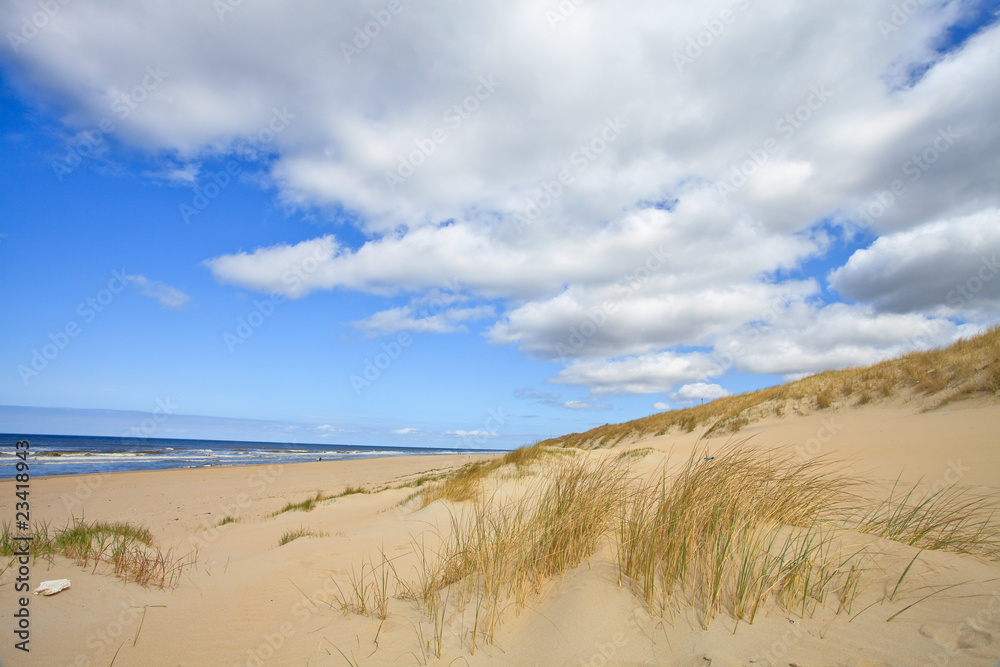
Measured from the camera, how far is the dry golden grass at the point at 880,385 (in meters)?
10.4

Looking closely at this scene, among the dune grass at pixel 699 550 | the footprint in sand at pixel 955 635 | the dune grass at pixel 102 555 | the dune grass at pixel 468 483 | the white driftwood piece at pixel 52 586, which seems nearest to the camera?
the footprint in sand at pixel 955 635

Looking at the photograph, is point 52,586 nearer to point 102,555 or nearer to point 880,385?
point 102,555

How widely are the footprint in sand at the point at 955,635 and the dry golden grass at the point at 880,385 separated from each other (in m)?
10.0

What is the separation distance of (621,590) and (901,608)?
61.1 inches

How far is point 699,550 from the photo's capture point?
10.7 ft

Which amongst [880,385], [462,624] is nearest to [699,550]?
[462,624]

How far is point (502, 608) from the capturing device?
3.30m

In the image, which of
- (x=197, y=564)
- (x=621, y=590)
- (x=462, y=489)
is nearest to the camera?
(x=621, y=590)

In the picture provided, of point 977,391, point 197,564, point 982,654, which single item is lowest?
point 197,564

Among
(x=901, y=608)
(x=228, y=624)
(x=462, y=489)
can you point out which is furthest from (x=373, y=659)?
(x=462, y=489)

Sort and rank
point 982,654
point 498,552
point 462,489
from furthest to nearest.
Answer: point 462,489
point 498,552
point 982,654

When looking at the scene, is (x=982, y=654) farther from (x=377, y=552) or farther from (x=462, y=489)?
(x=462, y=489)

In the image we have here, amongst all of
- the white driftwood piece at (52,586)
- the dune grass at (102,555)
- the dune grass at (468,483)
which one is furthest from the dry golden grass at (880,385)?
the white driftwood piece at (52,586)

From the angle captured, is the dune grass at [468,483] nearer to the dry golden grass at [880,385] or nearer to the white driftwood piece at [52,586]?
the white driftwood piece at [52,586]
